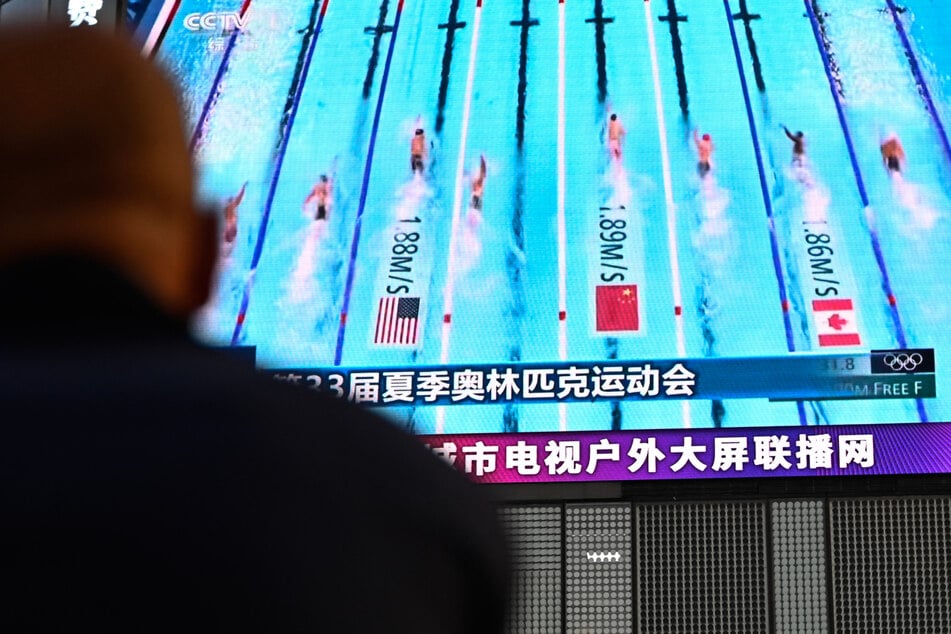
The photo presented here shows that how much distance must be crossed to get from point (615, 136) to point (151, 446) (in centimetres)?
559

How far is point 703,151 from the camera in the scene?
6160 millimetres

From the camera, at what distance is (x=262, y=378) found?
810 mm

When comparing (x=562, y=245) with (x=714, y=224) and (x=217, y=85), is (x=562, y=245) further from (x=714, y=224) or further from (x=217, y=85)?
(x=217, y=85)

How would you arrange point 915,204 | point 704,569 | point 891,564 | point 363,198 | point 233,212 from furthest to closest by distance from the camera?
1. point 233,212
2. point 363,198
3. point 915,204
4. point 704,569
5. point 891,564

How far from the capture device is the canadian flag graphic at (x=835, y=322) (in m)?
5.76

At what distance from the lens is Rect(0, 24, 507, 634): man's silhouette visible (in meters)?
0.73

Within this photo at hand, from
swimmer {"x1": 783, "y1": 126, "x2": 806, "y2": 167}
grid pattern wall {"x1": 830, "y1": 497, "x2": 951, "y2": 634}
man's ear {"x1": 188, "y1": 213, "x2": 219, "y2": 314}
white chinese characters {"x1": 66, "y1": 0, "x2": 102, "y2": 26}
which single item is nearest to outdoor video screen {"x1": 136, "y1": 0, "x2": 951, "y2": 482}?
swimmer {"x1": 783, "y1": 126, "x2": 806, "y2": 167}

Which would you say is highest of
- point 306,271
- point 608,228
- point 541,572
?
point 608,228

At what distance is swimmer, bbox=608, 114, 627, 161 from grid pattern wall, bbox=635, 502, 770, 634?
1.39 m

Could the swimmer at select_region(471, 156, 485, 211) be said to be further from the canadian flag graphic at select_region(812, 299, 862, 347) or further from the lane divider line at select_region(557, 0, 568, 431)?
the canadian flag graphic at select_region(812, 299, 862, 347)

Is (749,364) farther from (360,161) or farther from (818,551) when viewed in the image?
(360,161)

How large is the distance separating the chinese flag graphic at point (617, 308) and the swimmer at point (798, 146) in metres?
0.78

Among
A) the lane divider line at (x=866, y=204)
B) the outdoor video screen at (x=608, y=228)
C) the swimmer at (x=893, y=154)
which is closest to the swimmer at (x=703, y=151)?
the outdoor video screen at (x=608, y=228)

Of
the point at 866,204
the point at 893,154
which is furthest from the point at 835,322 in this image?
the point at 893,154
